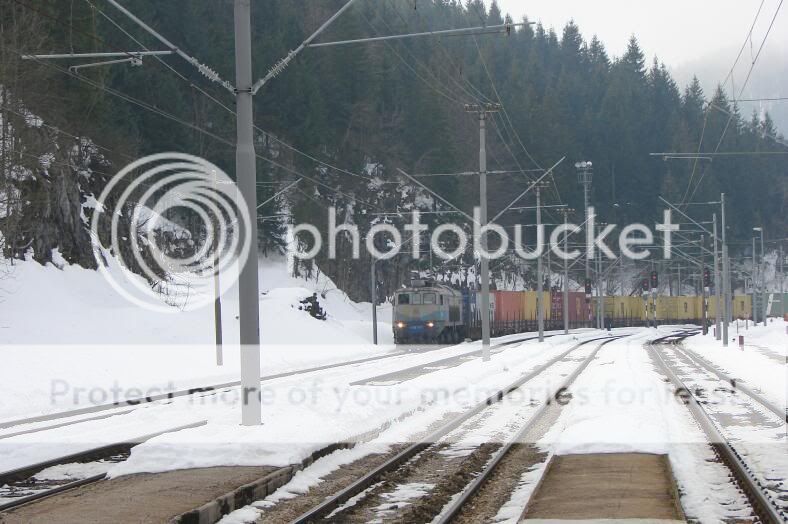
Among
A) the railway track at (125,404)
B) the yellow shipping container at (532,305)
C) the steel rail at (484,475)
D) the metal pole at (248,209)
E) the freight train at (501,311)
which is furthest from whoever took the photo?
the yellow shipping container at (532,305)

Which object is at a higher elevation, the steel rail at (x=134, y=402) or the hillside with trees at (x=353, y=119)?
the hillside with trees at (x=353, y=119)

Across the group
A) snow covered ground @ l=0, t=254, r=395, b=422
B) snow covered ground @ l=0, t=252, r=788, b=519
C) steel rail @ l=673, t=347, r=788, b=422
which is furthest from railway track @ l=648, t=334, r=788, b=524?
snow covered ground @ l=0, t=254, r=395, b=422

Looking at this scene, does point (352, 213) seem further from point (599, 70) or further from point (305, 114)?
point (599, 70)

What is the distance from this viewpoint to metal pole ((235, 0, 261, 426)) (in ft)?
50.2

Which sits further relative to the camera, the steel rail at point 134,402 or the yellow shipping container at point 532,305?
the yellow shipping container at point 532,305

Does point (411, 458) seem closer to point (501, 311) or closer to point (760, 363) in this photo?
point (760, 363)

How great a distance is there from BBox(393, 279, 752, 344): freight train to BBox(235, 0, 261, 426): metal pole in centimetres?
3656

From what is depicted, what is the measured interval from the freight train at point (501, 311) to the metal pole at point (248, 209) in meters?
36.6

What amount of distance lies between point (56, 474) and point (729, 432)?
1039 centimetres

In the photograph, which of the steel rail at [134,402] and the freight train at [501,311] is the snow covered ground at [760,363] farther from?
the steel rail at [134,402]

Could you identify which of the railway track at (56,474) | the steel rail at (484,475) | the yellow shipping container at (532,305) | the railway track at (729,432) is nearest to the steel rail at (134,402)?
the railway track at (56,474)

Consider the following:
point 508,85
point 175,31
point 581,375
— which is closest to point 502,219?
point 508,85

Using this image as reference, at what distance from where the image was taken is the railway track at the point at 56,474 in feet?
37.3

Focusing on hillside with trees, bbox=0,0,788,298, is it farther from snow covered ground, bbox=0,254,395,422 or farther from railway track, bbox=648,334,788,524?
railway track, bbox=648,334,788,524
